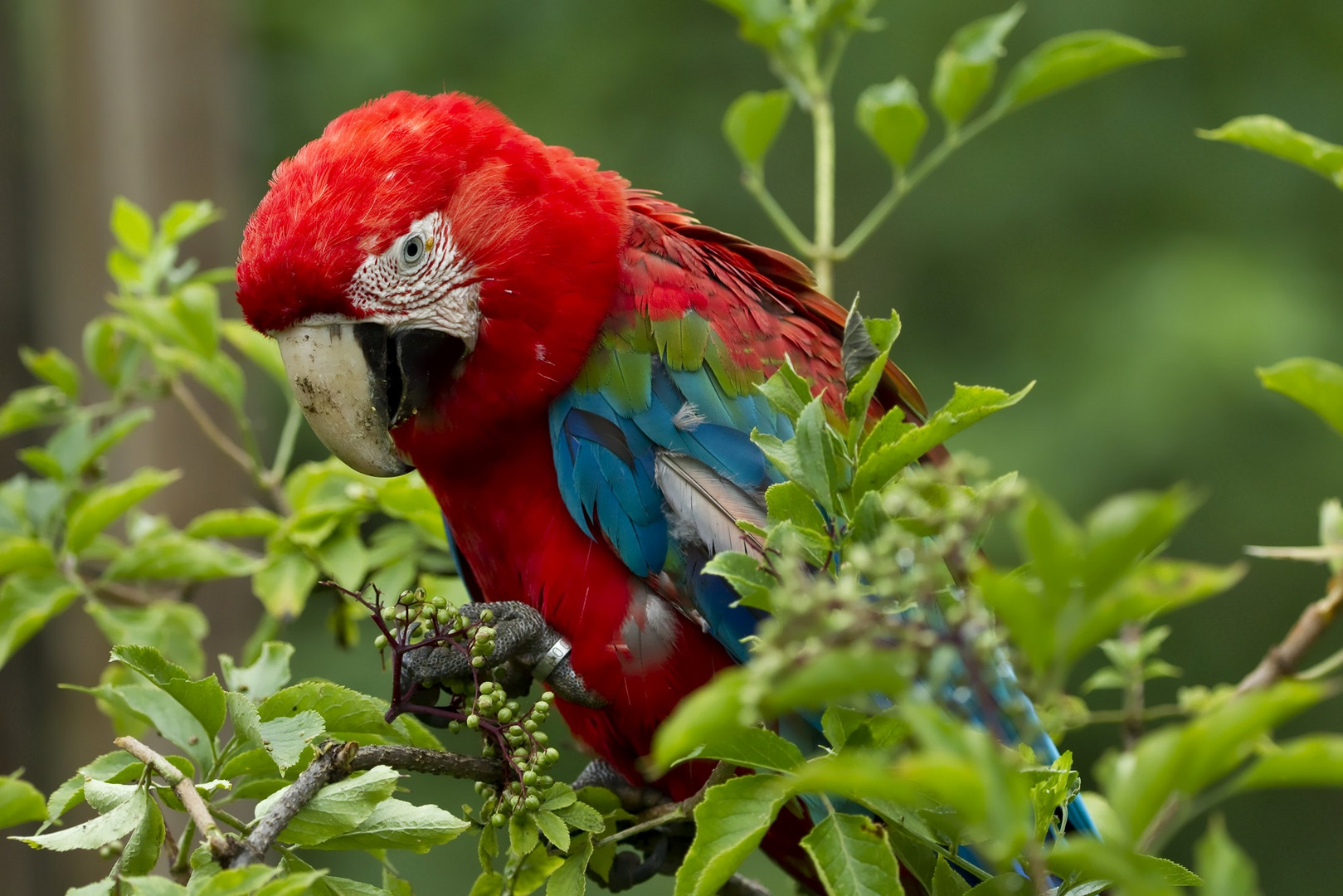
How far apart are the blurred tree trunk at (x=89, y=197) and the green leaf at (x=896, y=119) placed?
1441 millimetres

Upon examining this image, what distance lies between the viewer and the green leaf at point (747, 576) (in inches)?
24.3

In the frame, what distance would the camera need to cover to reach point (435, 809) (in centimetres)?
75

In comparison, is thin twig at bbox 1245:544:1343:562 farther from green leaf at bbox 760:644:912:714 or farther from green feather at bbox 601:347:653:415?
green feather at bbox 601:347:653:415

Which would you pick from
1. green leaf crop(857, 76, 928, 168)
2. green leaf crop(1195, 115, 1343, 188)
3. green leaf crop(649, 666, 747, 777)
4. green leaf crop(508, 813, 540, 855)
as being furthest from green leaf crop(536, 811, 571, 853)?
green leaf crop(857, 76, 928, 168)

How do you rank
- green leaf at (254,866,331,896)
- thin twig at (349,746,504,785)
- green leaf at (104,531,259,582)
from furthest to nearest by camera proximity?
green leaf at (104,531,259,582) → thin twig at (349,746,504,785) → green leaf at (254,866,331,896)

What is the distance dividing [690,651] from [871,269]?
371 cm

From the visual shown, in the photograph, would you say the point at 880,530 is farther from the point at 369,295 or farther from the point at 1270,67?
the point at 1270,67

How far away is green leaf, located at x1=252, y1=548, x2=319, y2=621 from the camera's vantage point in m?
1.25

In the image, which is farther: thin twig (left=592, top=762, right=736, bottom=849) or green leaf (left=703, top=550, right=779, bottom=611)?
thin twig (left=592, top=762, right=736, bottom=849)

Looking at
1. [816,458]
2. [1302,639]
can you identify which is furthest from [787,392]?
[1302,639]

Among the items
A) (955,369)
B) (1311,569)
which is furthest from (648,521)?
(1311,569)

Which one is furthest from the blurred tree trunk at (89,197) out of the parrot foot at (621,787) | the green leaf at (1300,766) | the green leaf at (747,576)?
the green leaf at (1300,766)

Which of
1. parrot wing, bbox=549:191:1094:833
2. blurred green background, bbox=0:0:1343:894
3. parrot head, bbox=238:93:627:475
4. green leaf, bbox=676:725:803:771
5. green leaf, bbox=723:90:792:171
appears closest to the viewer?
green leaf, bbox=676:725:803:771

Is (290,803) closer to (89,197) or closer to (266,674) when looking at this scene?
(266,674)
